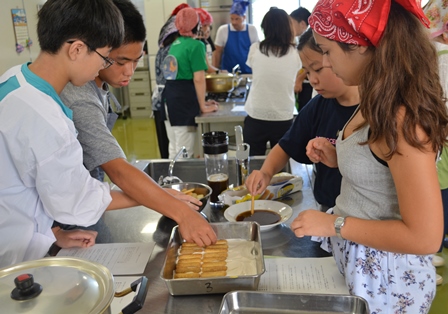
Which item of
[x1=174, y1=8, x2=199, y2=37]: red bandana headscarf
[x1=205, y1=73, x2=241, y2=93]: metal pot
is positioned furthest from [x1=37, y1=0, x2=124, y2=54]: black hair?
[x1=205, y1=73, x2=241, y2=93]: metal pot

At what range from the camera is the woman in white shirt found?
2900mm

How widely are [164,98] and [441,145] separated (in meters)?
2.75

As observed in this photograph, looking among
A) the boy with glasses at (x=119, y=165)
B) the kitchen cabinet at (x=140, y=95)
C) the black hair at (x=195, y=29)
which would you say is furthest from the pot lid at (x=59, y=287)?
the kitchen cabinet at (x=140, y=95)

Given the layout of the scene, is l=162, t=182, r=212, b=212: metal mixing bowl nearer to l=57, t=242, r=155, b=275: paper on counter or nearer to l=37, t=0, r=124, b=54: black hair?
l=57, t=242, r=155, b=275: paper on counter

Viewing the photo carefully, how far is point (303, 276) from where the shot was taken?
1.08m

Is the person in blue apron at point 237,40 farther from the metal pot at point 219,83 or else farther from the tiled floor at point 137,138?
the metal pot at point 219,83

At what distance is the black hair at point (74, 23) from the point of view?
108 cm

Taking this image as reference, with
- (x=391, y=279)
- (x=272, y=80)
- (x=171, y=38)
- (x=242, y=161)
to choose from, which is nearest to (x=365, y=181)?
(x=391, y=279)

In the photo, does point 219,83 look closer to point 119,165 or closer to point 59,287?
point 119,165

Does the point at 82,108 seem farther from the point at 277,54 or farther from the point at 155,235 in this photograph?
the point at 277,54

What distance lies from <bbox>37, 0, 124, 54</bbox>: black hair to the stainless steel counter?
592 millimetres

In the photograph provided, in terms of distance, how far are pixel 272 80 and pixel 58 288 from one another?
2.43 metres

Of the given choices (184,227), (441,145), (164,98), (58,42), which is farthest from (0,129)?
(164,98)

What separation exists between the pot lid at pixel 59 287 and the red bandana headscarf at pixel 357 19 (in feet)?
2.21
